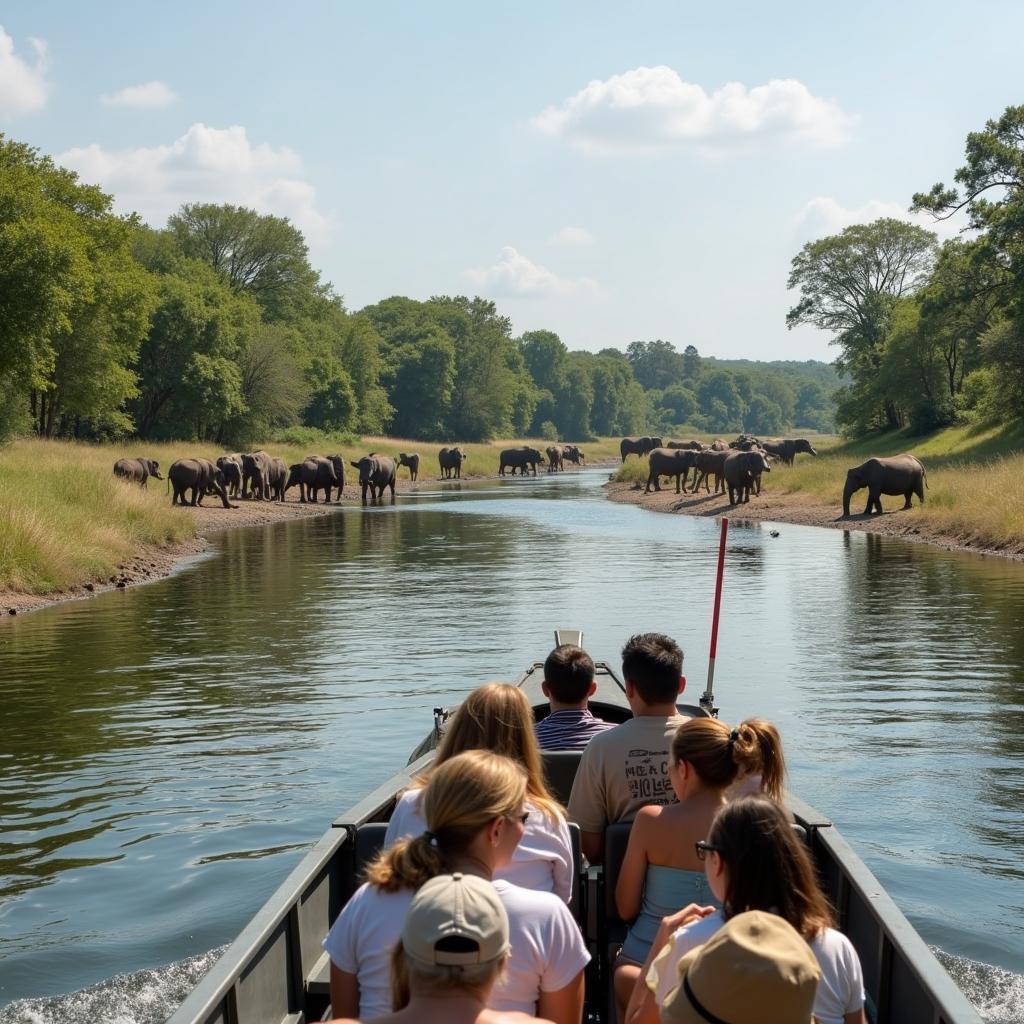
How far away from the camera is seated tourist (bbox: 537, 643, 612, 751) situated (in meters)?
7.11

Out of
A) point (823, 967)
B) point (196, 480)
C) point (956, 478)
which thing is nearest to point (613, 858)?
point (823, 967)

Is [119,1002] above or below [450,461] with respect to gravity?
below

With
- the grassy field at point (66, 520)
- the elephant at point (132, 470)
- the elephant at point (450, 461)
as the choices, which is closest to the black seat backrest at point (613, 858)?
the grassy field at point (66, 520)

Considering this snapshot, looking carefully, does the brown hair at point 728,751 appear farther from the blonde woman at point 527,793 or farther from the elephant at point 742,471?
the elephant at point 742,471

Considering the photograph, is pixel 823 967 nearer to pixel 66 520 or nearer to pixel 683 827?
pixel 683 827

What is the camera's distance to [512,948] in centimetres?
424

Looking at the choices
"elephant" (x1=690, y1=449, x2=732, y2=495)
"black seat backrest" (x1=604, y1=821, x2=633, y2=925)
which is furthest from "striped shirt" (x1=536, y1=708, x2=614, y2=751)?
"elephant" (x1=690, y1=449, x2=732, y2=495)

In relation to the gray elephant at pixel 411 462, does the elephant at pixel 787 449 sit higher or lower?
higher

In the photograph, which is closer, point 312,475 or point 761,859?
point 761,859

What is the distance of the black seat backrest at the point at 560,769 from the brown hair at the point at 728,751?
2136 mm

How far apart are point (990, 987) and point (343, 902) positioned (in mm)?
3736

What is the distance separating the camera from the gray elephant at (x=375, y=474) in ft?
202

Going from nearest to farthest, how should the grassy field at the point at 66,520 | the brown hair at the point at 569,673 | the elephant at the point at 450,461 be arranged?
the brown hair at the point at 569,673
the grassy field at the point at 66,520
the elephant at the point at 450,461

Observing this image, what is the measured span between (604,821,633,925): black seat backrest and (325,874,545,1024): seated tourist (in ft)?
9.08
